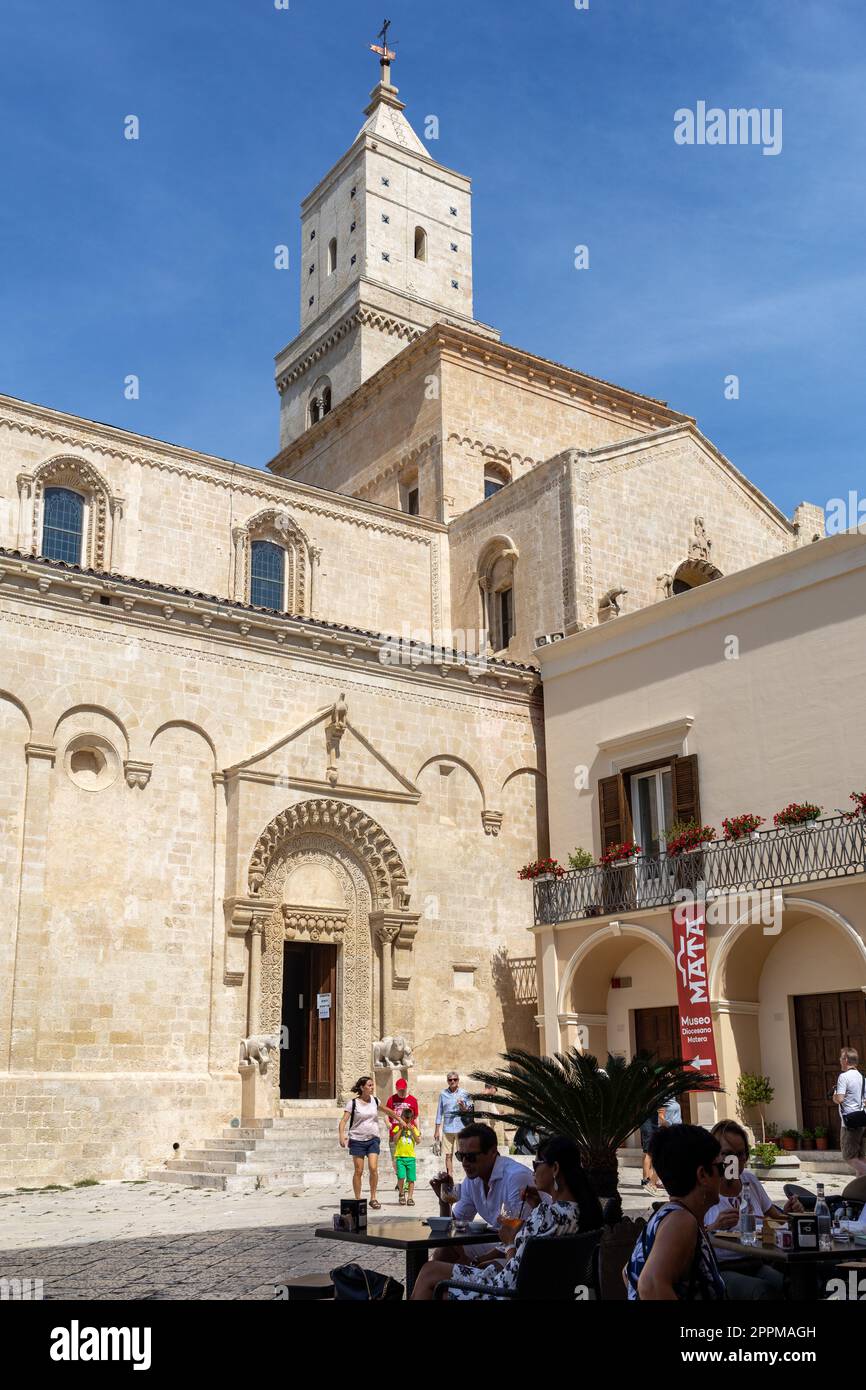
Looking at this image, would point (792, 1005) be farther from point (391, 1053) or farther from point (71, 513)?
point (71, 513)

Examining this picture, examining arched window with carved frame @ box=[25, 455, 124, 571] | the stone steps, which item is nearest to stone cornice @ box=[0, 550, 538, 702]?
arched window with carved frame @ box=[25, 455, 124, 571]

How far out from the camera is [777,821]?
789 inches

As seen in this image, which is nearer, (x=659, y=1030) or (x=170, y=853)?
(x=170, y=853)

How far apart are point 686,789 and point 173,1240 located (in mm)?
12543

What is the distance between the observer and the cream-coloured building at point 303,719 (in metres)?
19.6

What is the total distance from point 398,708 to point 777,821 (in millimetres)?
7504

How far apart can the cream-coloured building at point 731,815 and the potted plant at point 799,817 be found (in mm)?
126

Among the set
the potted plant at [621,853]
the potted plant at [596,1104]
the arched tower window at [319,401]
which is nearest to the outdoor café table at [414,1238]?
the potted plant at [596,1104]

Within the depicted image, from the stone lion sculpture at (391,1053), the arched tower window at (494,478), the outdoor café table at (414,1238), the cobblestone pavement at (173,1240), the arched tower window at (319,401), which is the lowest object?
the cobblestone pavement at (173,1240)

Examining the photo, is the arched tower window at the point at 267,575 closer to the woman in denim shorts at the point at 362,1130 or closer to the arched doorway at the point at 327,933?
the arched doorway at the point at 327,933

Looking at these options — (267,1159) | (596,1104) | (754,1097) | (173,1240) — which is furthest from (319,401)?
(596,1104)

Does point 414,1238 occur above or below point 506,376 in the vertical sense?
below

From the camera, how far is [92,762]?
20609mm

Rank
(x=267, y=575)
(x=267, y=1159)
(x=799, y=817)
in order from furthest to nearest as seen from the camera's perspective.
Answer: (x=267, y=575), (x=799, y=817), (x=267, y=1159)
